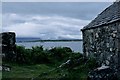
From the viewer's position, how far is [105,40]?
1267 centimetres

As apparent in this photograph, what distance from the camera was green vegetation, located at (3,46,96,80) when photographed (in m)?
12.9

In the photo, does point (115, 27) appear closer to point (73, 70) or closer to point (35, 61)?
point (73, 70)

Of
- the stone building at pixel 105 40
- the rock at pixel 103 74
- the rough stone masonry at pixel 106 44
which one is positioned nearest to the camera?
the rock at pixel 103 74

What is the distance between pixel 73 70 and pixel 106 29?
7.56 ft

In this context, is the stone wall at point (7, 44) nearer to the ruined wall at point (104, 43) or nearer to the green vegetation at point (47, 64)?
the green vegetation at point (47, 64)

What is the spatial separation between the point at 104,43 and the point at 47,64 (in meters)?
7.46

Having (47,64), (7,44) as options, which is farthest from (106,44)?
(7,44)

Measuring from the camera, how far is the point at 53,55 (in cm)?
2162

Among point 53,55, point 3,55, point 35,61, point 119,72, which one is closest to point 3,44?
point 3,55

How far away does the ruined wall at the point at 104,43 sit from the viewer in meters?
11.5

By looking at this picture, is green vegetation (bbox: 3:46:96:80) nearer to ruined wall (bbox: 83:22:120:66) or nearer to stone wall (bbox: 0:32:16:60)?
stone wall (bbox: 0:32:16:60)

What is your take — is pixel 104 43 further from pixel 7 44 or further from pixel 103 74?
pixel 7 44

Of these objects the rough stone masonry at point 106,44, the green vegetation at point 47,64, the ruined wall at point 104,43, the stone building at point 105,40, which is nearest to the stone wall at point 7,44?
the green vegetation at point 47,64

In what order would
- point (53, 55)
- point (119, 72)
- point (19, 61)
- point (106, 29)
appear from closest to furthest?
point (119, 72) < point (106, 29) < point (19, 61) < point (53, 55)
